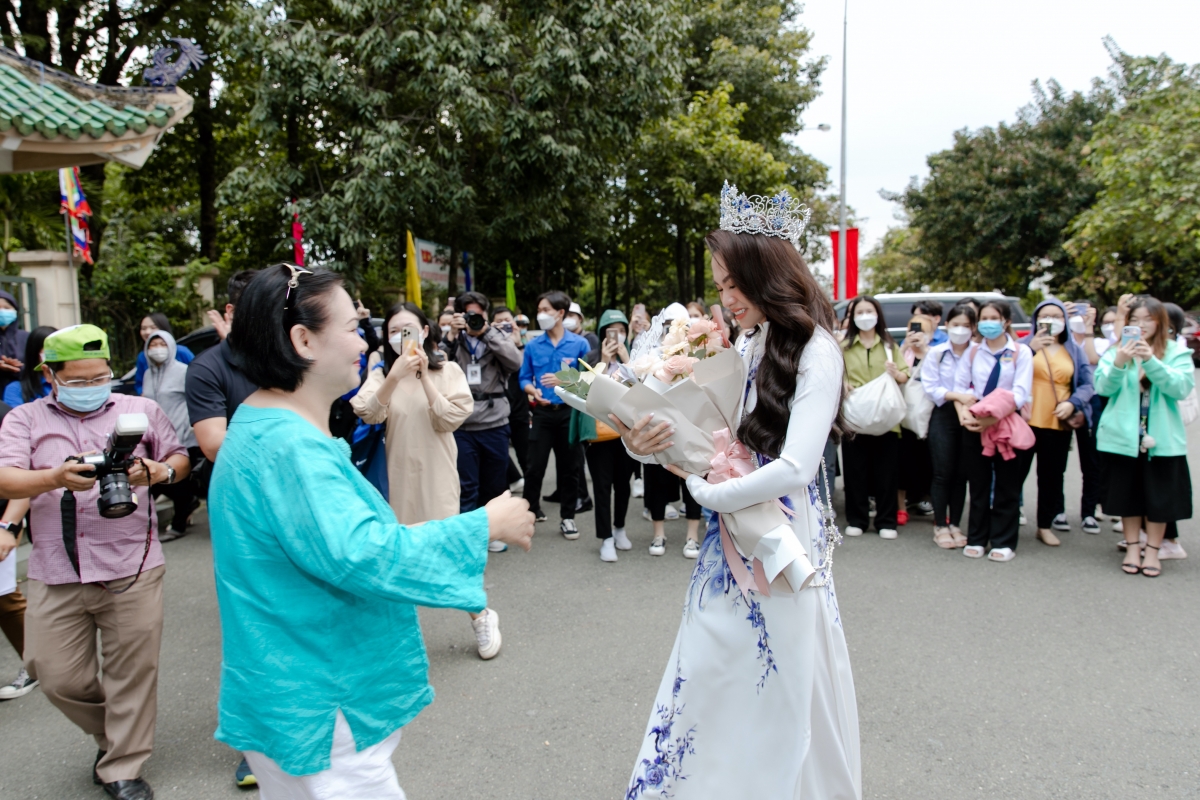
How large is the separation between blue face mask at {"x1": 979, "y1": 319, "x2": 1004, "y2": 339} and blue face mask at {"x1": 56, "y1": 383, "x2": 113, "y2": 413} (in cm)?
547

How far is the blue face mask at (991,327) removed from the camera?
5730 mm

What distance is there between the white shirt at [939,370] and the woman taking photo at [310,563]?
5.10m

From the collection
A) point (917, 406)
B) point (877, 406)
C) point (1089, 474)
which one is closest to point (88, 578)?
point (877, 406)

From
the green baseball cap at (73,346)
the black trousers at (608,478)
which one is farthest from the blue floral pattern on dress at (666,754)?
the black trousers at (608,478)

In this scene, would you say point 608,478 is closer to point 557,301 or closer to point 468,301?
point 557,301

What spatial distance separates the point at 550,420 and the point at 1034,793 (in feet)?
14.4

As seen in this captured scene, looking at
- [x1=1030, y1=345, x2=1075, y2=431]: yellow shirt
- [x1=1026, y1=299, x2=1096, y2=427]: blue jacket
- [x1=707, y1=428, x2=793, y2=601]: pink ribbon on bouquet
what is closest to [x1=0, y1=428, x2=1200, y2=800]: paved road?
[x1=1030, y1=345, x2=1075, y2=431]: yellow shirt

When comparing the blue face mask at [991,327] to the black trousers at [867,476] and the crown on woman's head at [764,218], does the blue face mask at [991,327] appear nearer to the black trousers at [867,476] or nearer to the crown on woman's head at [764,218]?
the black trousers at [867,476]

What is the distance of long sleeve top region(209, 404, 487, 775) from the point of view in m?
1.55

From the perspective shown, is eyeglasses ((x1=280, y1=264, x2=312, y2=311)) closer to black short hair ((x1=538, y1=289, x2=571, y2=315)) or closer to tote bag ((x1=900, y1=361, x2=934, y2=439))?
black short hair ((x1=538, y1=289, x2=571, y2=315))

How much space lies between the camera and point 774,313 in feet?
7.11

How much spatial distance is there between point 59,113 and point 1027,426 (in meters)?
7.73

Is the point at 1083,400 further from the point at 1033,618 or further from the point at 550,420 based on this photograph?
the point at 550,420

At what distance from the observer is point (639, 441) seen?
2.23 meters
